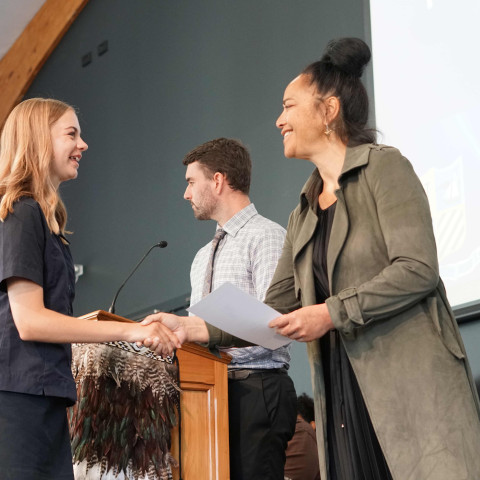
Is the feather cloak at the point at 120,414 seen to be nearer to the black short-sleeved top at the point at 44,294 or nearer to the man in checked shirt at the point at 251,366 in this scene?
the man in checked shirt at the point at 251,366

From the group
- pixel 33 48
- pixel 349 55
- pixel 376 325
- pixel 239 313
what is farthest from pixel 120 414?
pixel 33 48

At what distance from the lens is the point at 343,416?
72.9 inches

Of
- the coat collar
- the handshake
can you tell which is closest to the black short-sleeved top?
the handshake

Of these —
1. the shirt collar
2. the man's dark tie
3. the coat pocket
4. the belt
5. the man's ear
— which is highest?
the man's ear

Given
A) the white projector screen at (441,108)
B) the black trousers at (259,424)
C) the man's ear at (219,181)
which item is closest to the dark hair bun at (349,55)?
the black trousers at (259,424)

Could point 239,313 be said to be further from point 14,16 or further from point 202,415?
point 14,16

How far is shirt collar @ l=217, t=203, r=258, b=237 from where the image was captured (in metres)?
3.03

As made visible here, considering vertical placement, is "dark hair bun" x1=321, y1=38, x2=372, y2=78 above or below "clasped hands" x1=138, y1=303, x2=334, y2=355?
above

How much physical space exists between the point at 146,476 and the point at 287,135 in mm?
1073

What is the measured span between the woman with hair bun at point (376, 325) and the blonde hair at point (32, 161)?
65 cm

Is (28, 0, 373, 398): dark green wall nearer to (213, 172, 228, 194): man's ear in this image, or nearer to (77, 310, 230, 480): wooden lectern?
(213, 172, 228, 194): man's ear

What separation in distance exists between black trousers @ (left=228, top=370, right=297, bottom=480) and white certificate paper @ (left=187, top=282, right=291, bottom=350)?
27.7 inches

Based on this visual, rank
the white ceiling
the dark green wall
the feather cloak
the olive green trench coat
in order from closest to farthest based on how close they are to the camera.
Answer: the olive green trench coat → the feather cloak → the dark green wall → the white ceiling

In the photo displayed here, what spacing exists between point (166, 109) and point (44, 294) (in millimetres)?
4210
